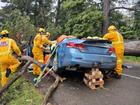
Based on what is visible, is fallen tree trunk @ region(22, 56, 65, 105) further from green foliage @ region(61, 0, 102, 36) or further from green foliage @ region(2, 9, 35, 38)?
green foliage @ region(61, 0, 102, 36)

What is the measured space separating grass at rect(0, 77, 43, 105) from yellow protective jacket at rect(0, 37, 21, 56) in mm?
1322

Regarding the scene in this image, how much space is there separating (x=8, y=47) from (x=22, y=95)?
1.69m

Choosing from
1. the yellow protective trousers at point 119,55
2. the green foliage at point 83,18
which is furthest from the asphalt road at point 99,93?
the green foliage at point 83,18

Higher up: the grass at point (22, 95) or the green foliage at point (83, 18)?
the green foliage at point (83, 18)

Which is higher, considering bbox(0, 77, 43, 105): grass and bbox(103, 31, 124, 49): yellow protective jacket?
bbox(103, 31, 124, 49): yellow protective jacket

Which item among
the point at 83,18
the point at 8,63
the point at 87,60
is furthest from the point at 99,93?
the point at 83,18

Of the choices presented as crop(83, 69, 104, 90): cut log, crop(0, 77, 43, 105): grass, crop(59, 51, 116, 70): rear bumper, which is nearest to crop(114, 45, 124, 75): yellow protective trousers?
crop(59, 51, 116, 70): rear bumper

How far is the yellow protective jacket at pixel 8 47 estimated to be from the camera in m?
12.7

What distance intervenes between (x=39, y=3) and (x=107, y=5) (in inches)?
834

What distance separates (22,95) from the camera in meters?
12.2

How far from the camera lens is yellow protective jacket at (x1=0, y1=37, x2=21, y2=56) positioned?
12656 mm

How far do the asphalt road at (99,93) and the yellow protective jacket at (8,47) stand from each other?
1.93 m

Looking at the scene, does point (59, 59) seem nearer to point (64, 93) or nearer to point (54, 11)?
point (64, 93)

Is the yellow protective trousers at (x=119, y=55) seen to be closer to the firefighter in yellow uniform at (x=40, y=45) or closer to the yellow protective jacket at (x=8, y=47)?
the firefighter in yellow uniform at (x=40, y=45)
